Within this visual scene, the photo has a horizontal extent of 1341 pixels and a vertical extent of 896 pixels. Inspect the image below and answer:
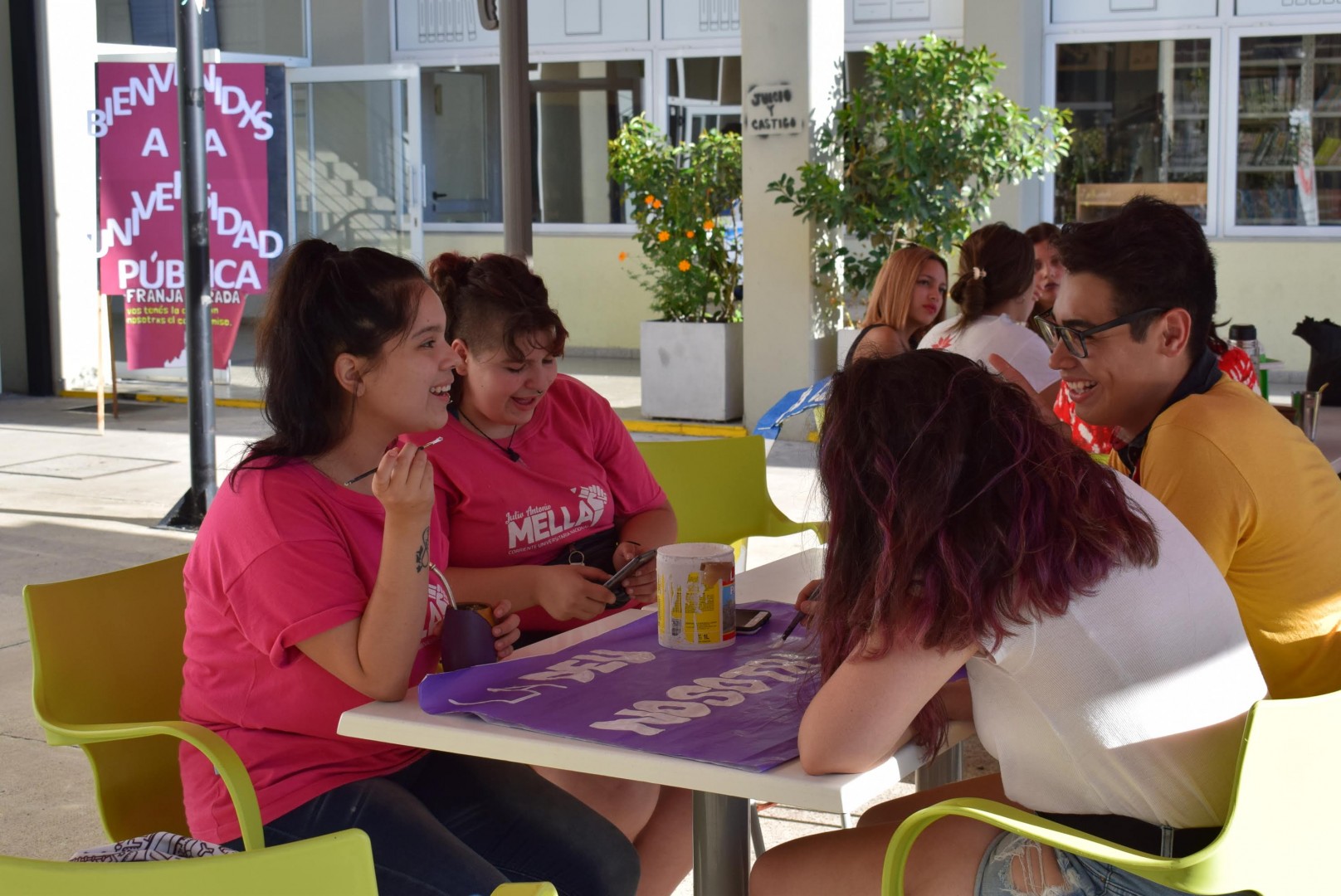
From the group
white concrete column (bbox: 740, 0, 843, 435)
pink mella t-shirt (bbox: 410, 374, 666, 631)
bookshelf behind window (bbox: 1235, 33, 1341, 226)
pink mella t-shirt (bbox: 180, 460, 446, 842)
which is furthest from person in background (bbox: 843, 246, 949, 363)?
bookshelf behind window (bbox: 1235, 33, 1341, 226)

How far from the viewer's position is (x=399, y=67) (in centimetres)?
Result: 1052

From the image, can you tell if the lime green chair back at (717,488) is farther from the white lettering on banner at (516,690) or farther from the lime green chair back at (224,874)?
the lime green chair back at (224,874)

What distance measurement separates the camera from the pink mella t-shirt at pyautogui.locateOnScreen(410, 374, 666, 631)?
262cm

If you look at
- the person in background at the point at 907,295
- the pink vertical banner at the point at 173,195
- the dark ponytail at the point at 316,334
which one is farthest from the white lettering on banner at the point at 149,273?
the dark ponytail at the point at 316,334

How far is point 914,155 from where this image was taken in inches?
308

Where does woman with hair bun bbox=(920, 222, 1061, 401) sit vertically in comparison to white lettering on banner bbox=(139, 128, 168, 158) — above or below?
below

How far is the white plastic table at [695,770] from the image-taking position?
164 cm

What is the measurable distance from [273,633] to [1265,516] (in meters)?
1.40

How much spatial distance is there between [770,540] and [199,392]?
252 cm

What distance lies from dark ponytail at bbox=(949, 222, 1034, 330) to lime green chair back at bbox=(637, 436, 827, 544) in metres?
1.54

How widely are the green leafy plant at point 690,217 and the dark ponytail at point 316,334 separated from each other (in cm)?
667

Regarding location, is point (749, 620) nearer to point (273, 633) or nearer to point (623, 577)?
point (623, 577)

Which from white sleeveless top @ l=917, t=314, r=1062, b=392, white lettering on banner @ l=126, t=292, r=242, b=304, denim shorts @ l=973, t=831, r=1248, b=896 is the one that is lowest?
denim shorts @ l=973, t=831, r=1248, b=896

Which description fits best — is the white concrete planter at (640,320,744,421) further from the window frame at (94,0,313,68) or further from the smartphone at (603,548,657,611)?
the smartphone at (603,548,657,611)
